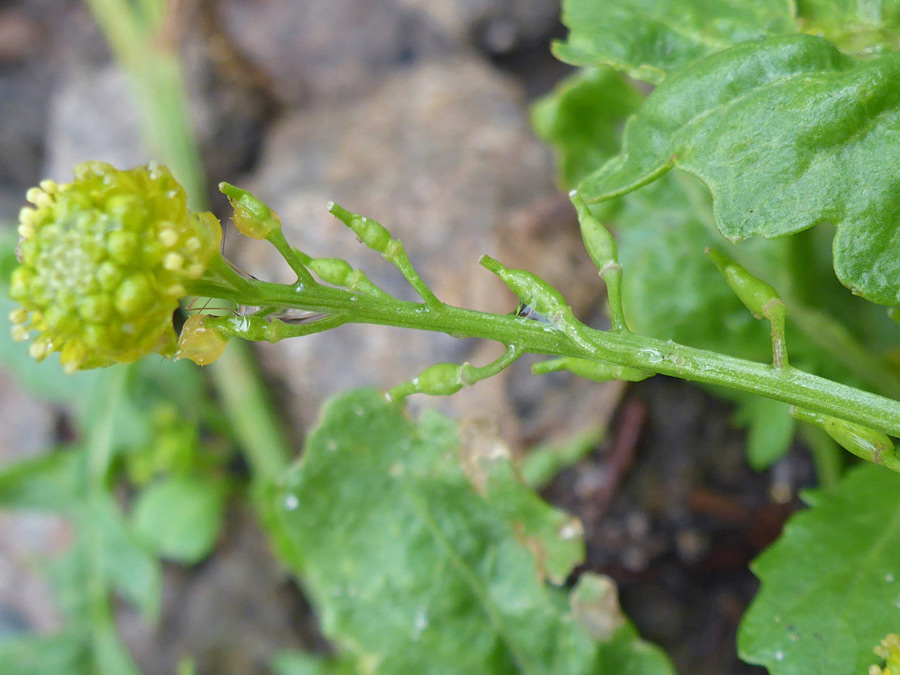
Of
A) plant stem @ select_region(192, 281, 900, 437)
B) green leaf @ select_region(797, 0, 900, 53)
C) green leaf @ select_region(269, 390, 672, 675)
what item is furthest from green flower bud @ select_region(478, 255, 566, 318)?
green leaf @ select_region(269, 390, 672, 675)

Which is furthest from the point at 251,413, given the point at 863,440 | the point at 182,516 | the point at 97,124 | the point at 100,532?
the point at 863,440

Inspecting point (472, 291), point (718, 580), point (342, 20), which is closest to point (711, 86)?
point (472, 291)

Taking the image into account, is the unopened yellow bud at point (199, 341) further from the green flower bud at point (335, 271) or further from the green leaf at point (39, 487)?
the green leaf at point (39, 487)

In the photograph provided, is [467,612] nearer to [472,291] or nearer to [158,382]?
[472,291]

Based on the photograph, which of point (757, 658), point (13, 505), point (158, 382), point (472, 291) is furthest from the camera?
point (158, 382)

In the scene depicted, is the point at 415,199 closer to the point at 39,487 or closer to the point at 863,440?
the point at 39,487

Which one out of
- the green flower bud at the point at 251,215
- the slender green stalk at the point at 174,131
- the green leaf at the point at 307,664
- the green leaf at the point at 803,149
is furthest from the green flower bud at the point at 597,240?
the slender green stalk at the point at 174,131
